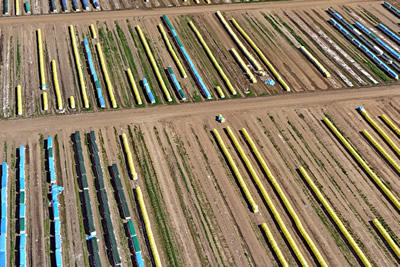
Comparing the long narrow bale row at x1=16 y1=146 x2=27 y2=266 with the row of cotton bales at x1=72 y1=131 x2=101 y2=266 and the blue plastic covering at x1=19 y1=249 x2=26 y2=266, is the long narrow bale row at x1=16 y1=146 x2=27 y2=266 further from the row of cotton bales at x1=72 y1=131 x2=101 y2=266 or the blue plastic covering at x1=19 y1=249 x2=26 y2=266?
the row of cotton bales at x1=72 y1=131 x2=101 y2=266

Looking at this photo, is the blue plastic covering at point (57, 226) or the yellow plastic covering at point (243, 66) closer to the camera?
the blue plastic covering at point (57, 226)

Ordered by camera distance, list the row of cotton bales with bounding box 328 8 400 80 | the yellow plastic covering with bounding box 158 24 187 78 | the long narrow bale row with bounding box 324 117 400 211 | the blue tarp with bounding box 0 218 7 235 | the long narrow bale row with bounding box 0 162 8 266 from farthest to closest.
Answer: the row of cotton bales with bounding box 328 8 400 80, the yellow plastic covering with bounding box 158 24 187 78, the long narrow bale row with bounding box 324 117 400 211, the blue tarp with bounding box 0 218 7 235, the long narrow bale row with bounding box 0 162 8 266

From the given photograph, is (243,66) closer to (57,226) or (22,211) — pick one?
(57,226)

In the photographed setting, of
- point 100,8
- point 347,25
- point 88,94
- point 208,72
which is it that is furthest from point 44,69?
point 347,25

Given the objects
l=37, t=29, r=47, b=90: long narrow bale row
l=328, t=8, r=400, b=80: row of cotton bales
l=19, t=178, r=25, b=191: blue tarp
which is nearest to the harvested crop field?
l=37, t=29, r=47, b=90: long narrow bale row

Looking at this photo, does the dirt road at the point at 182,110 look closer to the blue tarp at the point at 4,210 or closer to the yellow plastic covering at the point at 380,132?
the yellow plastic covering at the point at 380,132

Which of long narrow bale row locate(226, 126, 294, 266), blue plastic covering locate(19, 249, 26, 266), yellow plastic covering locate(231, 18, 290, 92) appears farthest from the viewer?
yellow plastic covering locate(231, 18, 290, 92)

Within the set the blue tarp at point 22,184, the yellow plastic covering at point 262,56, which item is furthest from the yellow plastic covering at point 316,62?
the blue tarp at point 22,184
